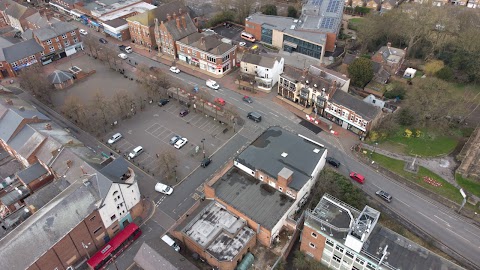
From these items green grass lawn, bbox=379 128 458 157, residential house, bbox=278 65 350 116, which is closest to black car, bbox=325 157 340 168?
green grass lawn, bbox=379 128 458 157

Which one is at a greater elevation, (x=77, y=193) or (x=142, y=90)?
(x=77, y=193)

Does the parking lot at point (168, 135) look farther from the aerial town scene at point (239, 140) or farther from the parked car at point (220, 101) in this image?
the parked car at point (220, 101)

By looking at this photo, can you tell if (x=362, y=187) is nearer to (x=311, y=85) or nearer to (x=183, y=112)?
(x=311, y=85)

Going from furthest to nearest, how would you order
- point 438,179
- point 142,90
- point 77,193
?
point 142,90, point 438,179, point 77,193

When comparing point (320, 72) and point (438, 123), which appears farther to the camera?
point (320, 72)

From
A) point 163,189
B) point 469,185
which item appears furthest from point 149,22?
point 469,185

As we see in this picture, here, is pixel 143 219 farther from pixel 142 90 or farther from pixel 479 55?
pixel 479 55

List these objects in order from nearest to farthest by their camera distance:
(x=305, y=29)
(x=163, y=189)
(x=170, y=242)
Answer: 1. (x=170, y=242)
2. (x=163, y=189)
3. (x=305, y=29)

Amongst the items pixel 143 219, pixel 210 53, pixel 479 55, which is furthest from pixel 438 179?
pixel 210 53
